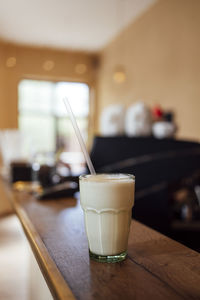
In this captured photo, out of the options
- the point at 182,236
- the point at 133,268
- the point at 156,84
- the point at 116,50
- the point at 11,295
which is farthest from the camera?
the point at 116,50

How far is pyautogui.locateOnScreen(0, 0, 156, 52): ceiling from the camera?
450 cm

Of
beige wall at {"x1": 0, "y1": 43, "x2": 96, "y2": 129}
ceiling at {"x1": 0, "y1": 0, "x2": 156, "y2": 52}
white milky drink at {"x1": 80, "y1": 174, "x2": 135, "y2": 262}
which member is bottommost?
white milky drink at {"x1": 80, "y1": 174, "x2": 135, "y2": 262}

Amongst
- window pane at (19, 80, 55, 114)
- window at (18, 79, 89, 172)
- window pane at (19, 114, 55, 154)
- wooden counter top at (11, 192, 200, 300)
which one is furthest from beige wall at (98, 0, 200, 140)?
wooden counter top at (11, 192, 200, 300)

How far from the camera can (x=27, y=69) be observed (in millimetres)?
6250

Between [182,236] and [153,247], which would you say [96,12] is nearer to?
[182,236]

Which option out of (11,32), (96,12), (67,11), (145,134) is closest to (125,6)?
(96,12)

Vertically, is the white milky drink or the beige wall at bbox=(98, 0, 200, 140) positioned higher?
the beige wall at bbox=(98, 0, 200, 140)

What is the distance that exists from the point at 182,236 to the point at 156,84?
3191 millimetres

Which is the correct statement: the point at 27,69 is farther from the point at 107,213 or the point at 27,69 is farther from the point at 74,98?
the point at 107,213

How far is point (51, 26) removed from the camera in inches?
209

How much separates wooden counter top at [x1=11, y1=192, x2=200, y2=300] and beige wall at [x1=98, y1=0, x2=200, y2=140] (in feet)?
10.3

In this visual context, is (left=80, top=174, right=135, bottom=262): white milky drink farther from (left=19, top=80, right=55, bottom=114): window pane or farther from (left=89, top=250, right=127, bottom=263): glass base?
(left=19, top=80, right=55, bottom=114): window pane

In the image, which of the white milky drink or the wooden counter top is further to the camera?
the white milky drink

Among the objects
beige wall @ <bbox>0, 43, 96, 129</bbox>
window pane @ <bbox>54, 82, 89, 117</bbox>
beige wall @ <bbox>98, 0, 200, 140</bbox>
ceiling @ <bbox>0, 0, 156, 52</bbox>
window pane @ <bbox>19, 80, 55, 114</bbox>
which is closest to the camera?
beige wall @ <bbox>98, 0, 200, 140</bbox>
